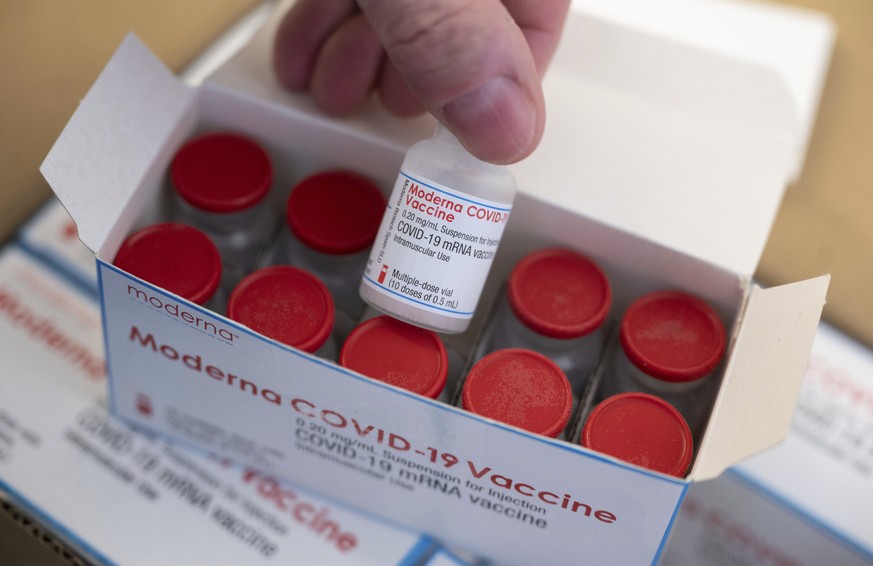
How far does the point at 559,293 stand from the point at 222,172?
32 cm

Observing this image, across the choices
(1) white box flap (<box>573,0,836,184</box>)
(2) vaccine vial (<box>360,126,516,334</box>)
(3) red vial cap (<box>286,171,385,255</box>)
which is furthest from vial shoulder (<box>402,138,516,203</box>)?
(1) white box flap (<box>573,0,836,184</box>)

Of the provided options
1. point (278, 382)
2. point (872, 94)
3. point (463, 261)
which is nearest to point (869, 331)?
point (872, 94)

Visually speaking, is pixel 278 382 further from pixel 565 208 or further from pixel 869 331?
pixel 869 331

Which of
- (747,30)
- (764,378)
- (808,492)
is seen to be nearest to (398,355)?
(764,378)

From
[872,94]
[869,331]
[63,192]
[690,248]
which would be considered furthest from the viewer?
[872,94]

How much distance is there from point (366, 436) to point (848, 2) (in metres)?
1.00

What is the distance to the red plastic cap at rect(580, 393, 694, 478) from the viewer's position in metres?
0.60

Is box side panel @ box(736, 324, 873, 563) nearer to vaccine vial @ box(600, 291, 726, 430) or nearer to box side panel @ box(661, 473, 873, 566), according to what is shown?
box side panel @ box(661, 473, 873, 566)

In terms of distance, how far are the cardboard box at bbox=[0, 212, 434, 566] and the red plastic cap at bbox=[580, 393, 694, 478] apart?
0.20 meters

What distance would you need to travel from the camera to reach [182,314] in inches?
23.5

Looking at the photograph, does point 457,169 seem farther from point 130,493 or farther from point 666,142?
point 130,493

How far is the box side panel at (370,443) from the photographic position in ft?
1.87

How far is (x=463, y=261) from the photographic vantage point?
62 cm

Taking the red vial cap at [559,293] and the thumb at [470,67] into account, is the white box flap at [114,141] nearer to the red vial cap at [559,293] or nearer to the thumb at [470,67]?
the thumb at [470,67]
